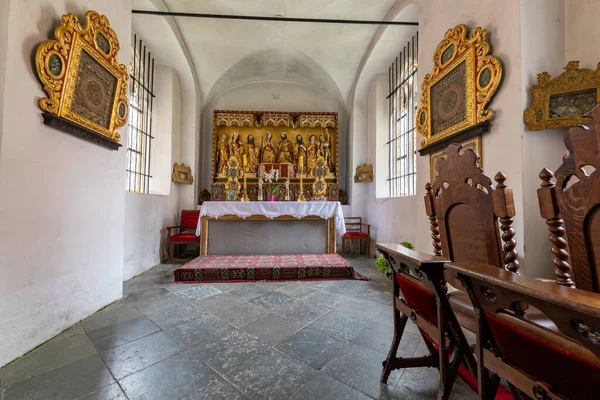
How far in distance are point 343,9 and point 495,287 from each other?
551cm

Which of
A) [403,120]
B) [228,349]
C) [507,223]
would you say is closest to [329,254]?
[228,349]

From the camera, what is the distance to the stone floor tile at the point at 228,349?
1.75m

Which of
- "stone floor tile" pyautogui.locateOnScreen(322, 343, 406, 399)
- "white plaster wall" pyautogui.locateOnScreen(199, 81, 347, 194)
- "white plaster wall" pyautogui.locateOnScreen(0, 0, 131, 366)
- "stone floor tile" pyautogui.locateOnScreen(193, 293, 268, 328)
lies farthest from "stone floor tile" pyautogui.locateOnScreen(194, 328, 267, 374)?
"white plaster wall" pyautogui.locateOnScreen(199, 81, 347, 194)

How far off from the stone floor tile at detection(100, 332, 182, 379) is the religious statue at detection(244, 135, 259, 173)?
17.7 ft

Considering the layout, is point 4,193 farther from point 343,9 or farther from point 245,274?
point 343,9

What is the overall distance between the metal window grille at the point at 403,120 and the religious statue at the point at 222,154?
4.62m

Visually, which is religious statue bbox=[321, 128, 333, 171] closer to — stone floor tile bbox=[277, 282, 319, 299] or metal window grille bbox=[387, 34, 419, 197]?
metal window grille bbox=[387, 34, 419, 197]

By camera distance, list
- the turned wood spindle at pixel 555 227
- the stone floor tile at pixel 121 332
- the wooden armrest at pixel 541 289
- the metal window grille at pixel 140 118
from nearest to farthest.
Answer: the wooden armrest at pixel 541 289 < the turned wood spindle at pixel 555 227 < the stone floor tile at pixel 121 332 < the metal window grille at pixel 140 118

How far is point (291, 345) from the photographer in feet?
6.50

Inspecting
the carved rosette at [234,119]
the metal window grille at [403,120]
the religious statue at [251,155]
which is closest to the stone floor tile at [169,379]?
the metal window grille at [403,120]

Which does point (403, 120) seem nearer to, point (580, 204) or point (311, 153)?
point (311, 153)

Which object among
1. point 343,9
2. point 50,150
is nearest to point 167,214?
point 50,150

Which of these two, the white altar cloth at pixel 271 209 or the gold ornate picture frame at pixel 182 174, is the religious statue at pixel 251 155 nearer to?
the gold ornate picture frame at pixel 182 174

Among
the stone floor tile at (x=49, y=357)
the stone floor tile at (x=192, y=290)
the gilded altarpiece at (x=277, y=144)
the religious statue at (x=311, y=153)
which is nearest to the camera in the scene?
the stone floor tile at (x=49, y=357)
